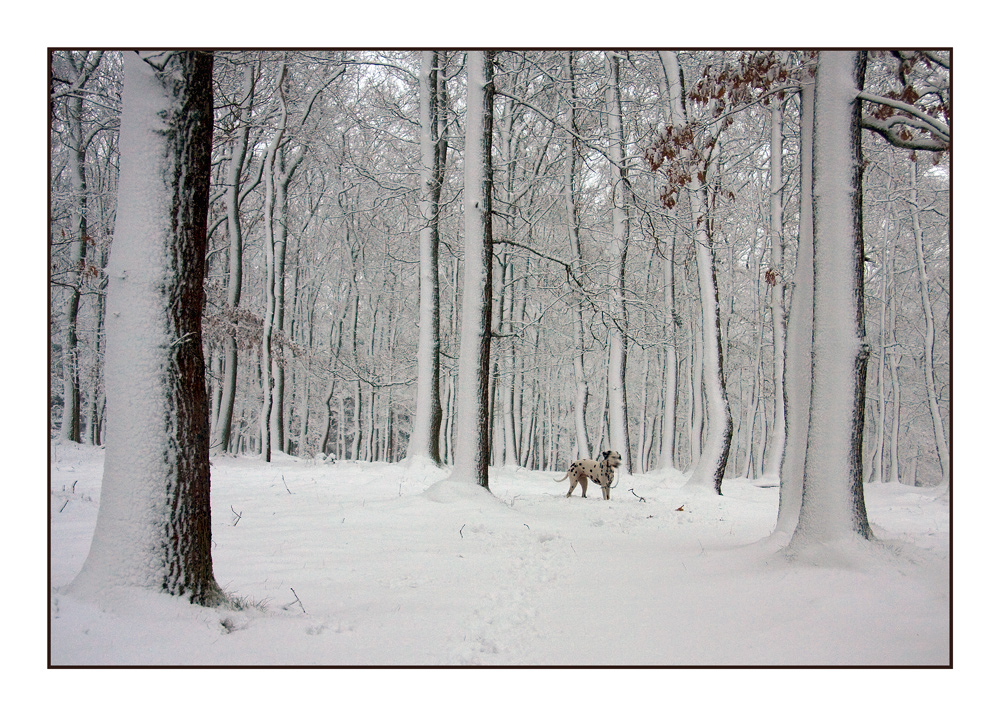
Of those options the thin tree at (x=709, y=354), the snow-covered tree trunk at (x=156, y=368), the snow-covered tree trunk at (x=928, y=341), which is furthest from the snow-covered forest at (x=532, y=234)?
the snow-covered tree trunk at (x=156, y=368)

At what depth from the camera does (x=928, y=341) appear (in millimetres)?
4148

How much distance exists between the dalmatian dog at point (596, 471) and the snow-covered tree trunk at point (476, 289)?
1629 mm

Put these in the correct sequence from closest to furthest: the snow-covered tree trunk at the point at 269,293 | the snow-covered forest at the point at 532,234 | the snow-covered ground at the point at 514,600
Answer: the snow-covered ground at the point at 514,600 < the snow-covered forest at the point at 532,234 < the snow-covered tree trunk at the point at 269,293

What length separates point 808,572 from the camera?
3.72 metres

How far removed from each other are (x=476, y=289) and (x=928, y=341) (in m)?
4.32

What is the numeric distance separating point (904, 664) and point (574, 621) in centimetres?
200

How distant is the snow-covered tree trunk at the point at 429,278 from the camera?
26.3 feet

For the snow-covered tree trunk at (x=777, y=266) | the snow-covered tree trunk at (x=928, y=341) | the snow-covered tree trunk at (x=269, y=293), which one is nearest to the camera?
the snow-covered tree trunk at (x=928, y=341)

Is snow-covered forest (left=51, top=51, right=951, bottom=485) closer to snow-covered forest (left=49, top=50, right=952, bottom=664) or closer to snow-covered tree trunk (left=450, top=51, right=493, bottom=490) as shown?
snow-covered forest (left=49, top=50, right=952, bottom=664)

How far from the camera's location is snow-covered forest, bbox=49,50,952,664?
309 cm

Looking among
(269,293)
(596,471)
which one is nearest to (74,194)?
(596,471)

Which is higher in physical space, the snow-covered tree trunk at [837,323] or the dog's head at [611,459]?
the snow-covered tree trunk at [837,323]

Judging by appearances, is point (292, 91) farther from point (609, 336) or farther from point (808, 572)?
point (808, 572)

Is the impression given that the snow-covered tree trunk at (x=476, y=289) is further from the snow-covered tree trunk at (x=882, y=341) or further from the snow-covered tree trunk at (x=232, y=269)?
the snow-covered tree trunk at (x=232, y=269)
